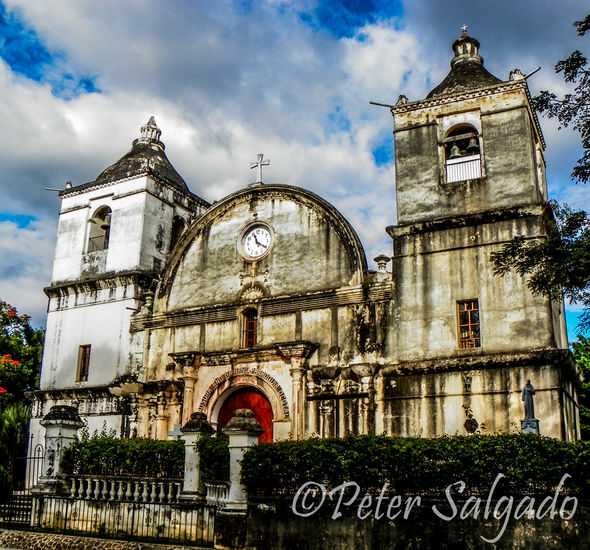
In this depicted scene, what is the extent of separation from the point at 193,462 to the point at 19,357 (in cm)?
2135

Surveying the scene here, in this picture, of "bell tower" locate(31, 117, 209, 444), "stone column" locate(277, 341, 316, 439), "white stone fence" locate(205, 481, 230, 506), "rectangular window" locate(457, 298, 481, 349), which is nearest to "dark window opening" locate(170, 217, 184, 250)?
"bell tower" locate(31, 117, 209, 444)

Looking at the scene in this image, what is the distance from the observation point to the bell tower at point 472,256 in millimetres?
16031

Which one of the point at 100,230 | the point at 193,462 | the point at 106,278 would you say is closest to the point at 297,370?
the point at 193,462

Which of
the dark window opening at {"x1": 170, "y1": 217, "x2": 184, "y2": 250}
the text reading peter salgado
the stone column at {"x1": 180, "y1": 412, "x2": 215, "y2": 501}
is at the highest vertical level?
the dark window opening at {"x1": 170, "y1": 217, "x2": 184, "y2": 250}

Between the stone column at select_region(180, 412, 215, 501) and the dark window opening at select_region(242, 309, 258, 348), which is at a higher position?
the dark window opening at select_region(242, 309, 258, 348)

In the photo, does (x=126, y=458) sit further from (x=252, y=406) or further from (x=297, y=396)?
(x=252, y=406)

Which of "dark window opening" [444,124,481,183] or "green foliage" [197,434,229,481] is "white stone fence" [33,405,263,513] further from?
"dark window opening" [444,124,481,183]

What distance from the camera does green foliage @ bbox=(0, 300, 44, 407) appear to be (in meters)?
29.3

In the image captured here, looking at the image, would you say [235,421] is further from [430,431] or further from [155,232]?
[155,232]

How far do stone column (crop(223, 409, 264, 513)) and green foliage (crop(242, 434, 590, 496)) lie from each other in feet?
0.58

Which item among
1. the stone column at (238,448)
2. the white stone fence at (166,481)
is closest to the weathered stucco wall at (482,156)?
the stone column at (238,448)

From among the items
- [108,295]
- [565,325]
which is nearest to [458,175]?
[565,325]

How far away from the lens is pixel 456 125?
18.9 m

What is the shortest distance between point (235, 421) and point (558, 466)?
5.79 meters
